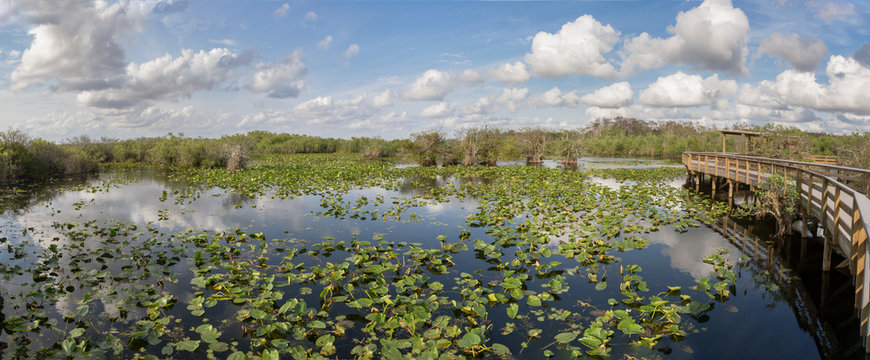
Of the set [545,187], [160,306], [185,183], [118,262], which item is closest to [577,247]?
[160,306]

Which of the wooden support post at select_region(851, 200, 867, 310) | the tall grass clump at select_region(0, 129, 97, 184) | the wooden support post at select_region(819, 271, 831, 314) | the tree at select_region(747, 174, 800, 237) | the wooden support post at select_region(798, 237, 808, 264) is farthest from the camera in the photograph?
the tall grass clump at select_region(0, 129, 97, 184)

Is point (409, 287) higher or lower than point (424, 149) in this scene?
lower

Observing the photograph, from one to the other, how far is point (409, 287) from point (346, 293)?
0.84 meters

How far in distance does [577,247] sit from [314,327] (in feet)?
15.9

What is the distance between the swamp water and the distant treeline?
39.5 ft

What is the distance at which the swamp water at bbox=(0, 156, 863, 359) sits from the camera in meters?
4.15

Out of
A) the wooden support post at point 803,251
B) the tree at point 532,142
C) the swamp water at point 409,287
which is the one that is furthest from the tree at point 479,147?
the wooden support post at point 803,251

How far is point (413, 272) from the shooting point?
6.23 metres

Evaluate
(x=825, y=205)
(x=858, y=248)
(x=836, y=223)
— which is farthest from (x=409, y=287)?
(x=825, y=205)

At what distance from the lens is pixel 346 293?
5.38m

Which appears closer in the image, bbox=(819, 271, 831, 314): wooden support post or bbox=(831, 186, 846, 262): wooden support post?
bbox=(819, 271, 831, 314): wooden support post

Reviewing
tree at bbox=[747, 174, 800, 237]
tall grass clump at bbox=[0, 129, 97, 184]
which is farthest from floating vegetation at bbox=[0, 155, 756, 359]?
tall grass clump at bbox=[0, 129, 97, 184]

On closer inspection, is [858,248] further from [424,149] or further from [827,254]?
[424,149]

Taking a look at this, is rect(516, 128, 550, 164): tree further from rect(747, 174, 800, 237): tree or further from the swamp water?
rect(747, 174, 800, 237): tree
